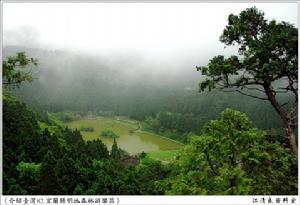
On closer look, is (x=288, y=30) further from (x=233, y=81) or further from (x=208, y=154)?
(x=208, y=154)

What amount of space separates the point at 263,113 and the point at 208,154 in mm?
41049

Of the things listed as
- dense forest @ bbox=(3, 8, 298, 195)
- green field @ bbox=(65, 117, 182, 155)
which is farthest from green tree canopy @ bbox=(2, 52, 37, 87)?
green field @ bbox=(65, 117, 182, 155)

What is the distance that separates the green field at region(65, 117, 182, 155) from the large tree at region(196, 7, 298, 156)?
27.0 m

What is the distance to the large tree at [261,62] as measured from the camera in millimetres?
5785

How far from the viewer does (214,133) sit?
656 cm

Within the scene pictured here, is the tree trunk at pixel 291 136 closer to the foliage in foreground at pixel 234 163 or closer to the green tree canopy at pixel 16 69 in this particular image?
the foliage in foreground at pixel 234 163

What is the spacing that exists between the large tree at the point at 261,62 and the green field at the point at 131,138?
27.0m

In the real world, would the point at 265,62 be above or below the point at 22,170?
above

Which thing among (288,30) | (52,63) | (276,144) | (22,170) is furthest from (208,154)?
(52,63)

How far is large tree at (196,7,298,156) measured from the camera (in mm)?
5785

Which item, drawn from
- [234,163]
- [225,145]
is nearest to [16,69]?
[225,145]

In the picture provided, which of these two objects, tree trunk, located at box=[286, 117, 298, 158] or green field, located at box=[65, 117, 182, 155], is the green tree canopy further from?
green field, located at box=[65, 117, 182, 155]

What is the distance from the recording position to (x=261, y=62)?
596 cm

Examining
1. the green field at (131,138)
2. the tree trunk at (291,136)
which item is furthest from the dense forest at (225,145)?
the green field at (131,138)
